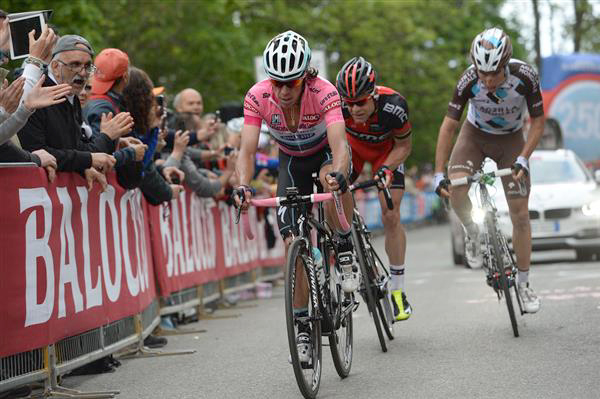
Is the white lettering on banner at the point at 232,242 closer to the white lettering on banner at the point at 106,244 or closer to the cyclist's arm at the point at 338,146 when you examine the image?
the white lettering on banner at the point at 106,244

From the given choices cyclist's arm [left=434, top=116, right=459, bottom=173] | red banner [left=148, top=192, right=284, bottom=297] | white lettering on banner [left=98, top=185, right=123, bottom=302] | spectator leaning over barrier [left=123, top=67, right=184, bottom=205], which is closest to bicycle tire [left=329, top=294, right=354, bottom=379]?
white lettering on banner [left=98, top=185, right=123, bottom=302]

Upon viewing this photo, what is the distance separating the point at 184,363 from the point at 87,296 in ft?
3.52

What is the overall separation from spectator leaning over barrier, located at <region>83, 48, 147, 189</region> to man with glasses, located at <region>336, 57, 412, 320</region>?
5.55 feet

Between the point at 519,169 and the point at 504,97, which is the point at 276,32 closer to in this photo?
the point at 504,97

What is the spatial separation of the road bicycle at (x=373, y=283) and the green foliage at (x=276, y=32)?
13.8m

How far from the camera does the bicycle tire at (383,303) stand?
29.8ft

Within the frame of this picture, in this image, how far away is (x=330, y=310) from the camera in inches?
288

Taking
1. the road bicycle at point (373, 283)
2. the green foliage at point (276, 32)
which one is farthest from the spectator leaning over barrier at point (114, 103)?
the green foliage at point (276, 32)

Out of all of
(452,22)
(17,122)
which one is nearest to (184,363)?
(17,122)

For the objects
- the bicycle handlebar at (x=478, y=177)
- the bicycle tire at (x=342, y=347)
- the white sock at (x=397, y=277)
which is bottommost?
the bicycle tire at (x=342, y=347)

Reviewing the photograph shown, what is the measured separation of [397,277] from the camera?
9.71 m

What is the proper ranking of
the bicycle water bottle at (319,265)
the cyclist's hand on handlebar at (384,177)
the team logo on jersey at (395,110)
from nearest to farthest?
the bicycle water bottle at (319,265)
the cyclist's hand on handlebar at (384,177)
the team logo on jersey at (395,110)

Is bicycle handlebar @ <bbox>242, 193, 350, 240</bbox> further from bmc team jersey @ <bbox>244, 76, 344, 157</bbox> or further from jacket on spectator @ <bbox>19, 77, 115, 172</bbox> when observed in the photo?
jacket on spectator @ <bbox>19, 77, 115, 172</bbox>

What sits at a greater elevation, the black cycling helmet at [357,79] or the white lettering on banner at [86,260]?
the black cycling helmet at [357,79]
